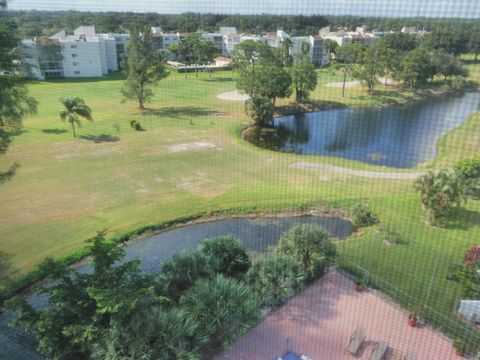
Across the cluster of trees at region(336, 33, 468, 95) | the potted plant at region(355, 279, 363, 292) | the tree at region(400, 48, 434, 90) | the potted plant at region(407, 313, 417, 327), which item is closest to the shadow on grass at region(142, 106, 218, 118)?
the cluster of trees at region(336, 33, 468, 95)

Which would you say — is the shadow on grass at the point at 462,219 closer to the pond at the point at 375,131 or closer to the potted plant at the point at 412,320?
the potted plant at the point at 412,320

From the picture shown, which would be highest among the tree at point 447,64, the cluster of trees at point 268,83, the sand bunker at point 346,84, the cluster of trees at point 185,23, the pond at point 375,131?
the cluster of trees at point 185,23

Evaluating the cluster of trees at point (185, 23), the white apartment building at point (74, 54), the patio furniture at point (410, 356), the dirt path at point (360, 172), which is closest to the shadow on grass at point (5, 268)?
the patio furniture at point (410, 356)

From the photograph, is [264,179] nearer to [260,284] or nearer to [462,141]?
[260,284]

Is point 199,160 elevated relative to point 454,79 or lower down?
lower down

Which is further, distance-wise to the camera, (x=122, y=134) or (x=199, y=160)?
(x=122, y=134)

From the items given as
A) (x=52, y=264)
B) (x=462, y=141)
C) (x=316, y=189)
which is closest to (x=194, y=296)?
(x=52, y=264)
